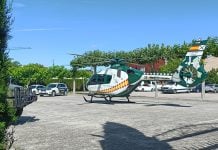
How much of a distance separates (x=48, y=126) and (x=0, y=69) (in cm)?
1034

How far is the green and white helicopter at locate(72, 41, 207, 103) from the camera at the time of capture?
94.8 ft

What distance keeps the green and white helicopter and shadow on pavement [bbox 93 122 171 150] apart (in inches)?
564

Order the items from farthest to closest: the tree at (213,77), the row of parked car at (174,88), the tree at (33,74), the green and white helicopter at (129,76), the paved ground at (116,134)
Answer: the tree at (33,74)
the tree at (213,77)
the row of parked car at (174,88)
the green and white helicopter at (129,76)
the paved ground at (116,134)

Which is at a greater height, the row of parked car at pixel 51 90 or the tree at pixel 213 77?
the tree at pixel 213 77

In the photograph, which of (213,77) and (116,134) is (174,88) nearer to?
(213,77)

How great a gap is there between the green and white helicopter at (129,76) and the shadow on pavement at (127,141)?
14.3 m

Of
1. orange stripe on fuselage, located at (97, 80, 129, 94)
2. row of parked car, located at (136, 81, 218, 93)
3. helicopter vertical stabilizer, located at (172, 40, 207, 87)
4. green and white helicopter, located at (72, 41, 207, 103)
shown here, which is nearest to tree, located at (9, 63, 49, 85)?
row of parked car, located at (136, 81, 218, 93)

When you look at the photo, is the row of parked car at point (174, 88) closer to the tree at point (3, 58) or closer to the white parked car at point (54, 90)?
the white parked car at point (54, 90)

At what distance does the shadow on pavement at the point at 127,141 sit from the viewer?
11477 millimetres

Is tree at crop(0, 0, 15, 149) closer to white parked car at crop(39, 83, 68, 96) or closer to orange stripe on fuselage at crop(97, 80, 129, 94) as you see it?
orange stripe on fuselage at crop(97, 80, 129, 94)

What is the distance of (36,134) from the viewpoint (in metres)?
14.0

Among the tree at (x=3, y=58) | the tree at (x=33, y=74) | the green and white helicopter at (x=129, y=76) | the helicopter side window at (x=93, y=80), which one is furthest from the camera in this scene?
the tree at (x=33, y=74)

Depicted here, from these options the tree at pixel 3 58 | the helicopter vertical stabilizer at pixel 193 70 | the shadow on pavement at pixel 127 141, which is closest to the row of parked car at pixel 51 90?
the helicopter vertical stabilizer at pixel 193 70

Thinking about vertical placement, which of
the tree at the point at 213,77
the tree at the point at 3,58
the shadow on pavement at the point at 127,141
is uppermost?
the tree at the point at 213,77
